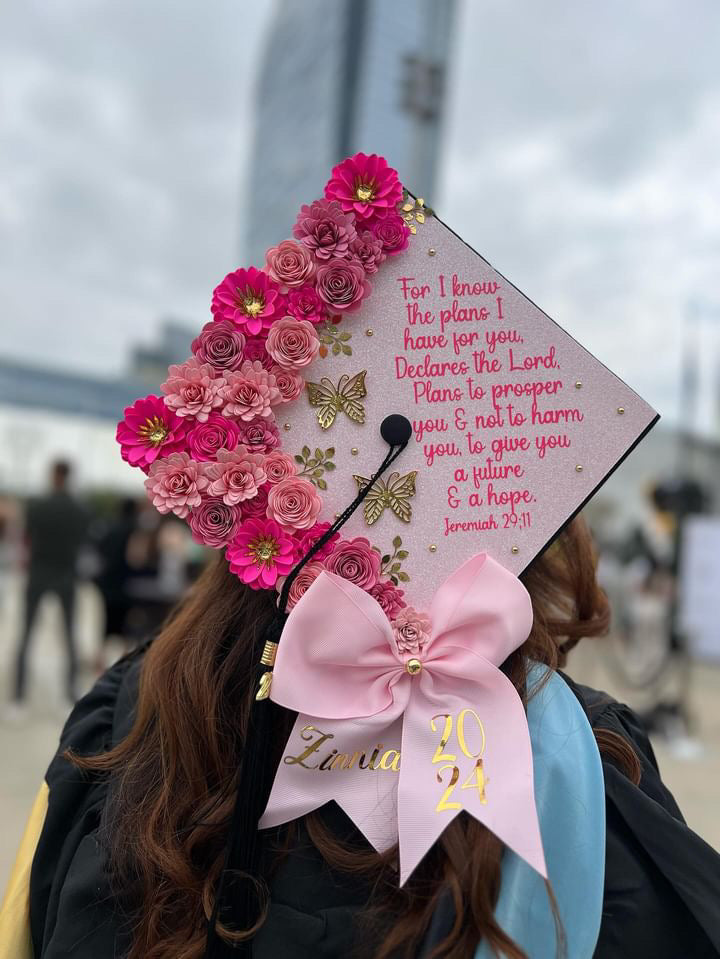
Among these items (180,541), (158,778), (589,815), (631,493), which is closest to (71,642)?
(180,541)

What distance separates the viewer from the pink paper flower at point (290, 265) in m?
1.04

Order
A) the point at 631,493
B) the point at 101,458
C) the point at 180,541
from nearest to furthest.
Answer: the point at 180,541, the point at 101,458, the point at 631,493

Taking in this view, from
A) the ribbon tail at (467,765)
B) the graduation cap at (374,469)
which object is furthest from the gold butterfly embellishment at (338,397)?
the ribbon tail at (467,765)

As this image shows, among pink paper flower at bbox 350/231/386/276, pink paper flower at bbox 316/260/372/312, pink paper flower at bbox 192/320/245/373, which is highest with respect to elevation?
pink paper flower at bbox 350/231/386/276

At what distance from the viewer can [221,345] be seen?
1052mm

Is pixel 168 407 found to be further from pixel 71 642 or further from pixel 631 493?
pixel 631 493

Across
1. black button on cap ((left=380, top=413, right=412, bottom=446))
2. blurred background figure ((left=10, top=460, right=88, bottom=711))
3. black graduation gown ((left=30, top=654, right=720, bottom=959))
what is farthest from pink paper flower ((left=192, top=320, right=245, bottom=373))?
blurred background figure ((left=10, top=460, right=88, bottom=711))

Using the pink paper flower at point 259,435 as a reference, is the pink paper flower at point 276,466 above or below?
below

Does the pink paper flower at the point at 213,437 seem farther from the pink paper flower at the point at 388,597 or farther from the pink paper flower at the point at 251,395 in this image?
the pink paper flower at the point at 388,597

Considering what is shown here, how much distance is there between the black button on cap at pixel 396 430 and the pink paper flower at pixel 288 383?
0.40ft

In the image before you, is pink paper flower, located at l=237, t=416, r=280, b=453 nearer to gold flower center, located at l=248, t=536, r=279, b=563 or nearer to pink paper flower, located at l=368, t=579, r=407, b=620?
gold flower center, located at l=248, t=536, r=279, b=563

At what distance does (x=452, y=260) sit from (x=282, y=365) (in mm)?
268

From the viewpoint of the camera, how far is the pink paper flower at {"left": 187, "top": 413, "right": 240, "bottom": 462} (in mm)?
1022

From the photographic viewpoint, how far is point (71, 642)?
5078mm
